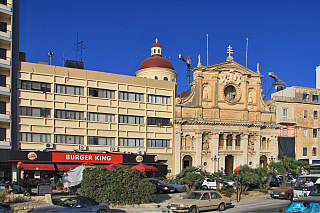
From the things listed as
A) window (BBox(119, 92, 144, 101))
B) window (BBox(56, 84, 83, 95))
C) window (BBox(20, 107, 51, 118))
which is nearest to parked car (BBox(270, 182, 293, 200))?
window (BBox(119, 92, 144, 101))

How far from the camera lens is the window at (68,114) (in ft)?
131

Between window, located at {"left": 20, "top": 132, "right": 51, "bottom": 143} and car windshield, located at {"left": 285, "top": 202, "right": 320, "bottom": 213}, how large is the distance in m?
30.7

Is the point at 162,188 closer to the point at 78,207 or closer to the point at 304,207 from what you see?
the point at 78,207

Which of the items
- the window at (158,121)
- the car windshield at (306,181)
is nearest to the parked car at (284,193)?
the car windshield at (306,181)

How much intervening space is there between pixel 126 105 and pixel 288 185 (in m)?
21.9

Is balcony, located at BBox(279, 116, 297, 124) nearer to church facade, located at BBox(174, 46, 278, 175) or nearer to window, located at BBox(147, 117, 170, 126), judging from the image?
church facade, located at BBox(174, 46, 278, 175)

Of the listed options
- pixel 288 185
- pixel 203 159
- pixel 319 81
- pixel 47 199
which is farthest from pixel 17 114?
pixel 319 81

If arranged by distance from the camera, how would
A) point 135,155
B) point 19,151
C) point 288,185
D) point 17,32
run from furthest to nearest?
point 135,155 < point 17,32 < point 19,151 < point 288,185

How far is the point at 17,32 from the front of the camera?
38281 mm

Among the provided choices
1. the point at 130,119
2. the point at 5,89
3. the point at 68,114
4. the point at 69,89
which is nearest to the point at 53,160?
the point at 68,114

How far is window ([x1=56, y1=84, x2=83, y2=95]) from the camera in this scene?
4009 cm

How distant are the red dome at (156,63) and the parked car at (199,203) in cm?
3928

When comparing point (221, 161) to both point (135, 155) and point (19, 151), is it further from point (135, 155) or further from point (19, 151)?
point (19, 151)

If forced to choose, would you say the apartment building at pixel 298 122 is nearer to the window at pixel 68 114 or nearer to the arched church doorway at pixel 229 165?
the arched church doorway at pixel 229 165
